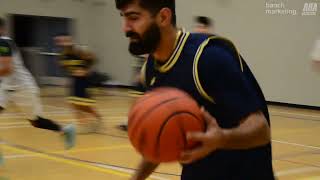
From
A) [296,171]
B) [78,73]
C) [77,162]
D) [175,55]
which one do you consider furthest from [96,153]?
[175,55]

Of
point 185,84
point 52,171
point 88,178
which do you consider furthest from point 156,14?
point 52,171

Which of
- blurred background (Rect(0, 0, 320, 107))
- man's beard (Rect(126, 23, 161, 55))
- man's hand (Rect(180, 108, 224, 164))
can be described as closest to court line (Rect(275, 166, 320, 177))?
man's beard (Rect(126, 23, 161, 55))

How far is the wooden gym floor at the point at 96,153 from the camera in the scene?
20.5 feet

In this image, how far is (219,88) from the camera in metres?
2.12

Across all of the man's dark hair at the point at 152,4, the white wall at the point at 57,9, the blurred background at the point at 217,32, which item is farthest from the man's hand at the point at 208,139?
the white wall at the point at 57,9

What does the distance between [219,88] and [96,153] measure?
5.55 m

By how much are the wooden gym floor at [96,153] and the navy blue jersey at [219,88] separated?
3.60 meters

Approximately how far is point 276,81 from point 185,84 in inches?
554

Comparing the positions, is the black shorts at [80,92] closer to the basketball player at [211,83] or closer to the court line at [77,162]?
the court line at [77,162]

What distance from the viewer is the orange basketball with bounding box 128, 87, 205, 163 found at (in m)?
2.00

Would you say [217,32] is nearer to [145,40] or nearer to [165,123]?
[145,40]

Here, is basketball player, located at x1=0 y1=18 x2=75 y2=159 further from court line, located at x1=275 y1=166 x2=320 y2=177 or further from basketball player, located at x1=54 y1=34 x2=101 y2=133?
court line, located at x1=275 y1=166 x2=320 y2=177

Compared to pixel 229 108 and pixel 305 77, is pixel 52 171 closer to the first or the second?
pixel 229 108

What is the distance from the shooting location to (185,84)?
2.26m
